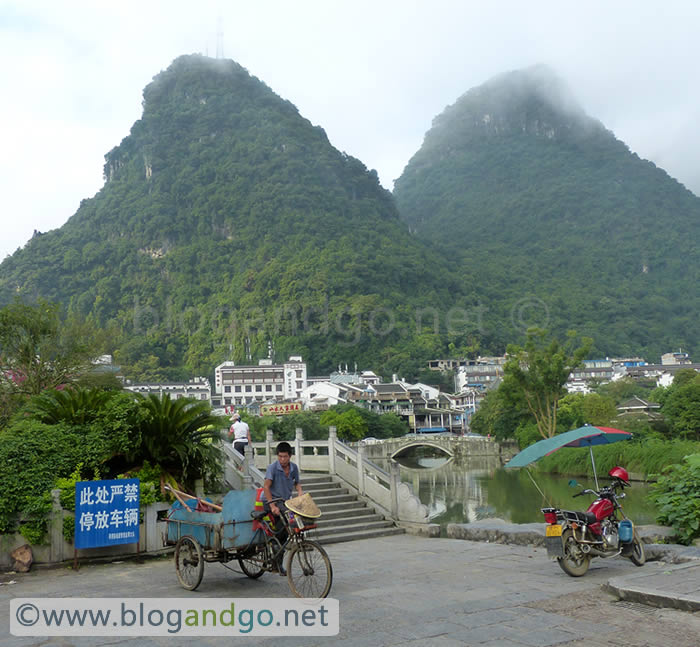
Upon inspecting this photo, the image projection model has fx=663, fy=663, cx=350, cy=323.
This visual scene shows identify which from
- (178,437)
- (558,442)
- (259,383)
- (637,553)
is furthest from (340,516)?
(259,383)

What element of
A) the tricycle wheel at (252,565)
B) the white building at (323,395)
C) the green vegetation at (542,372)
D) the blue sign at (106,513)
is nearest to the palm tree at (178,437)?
the blue sign at (106,513)

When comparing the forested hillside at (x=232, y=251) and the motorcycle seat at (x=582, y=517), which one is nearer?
the motorcycle seat at (x=582, y=517)

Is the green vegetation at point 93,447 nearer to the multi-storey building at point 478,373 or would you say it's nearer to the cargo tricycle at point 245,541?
the cargo tricycle at point 245,541

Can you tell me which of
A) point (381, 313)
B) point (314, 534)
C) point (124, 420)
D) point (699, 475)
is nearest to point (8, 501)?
point (124, 420)

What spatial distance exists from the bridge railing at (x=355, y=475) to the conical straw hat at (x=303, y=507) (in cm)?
498

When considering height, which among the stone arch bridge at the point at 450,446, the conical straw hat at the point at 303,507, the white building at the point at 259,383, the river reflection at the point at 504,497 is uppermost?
the conical straw hat at the point at 303,507

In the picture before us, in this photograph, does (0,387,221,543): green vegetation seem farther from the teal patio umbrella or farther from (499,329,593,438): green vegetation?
(499,329,593,438): green vegetation

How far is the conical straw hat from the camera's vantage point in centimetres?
628

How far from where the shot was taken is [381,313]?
119m

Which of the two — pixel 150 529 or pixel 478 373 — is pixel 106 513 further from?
pixel 478 373

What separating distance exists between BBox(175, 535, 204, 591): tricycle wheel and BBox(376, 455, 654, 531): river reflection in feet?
29.0

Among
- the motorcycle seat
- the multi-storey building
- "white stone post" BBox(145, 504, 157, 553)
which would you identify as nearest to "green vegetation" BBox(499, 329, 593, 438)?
"white stone post" BBox(145, 504, 157, 553)

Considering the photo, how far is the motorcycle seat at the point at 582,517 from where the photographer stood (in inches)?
283

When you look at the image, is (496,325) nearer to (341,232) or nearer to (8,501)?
(341,232)
